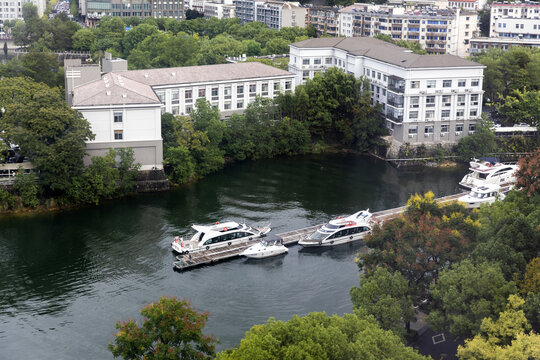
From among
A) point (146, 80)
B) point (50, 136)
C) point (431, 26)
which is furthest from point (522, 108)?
point (50, 136)

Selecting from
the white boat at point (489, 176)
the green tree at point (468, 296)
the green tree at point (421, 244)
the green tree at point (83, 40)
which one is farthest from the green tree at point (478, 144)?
the green tree at point (83, 40)

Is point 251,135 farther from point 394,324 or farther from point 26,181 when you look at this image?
point 394,324

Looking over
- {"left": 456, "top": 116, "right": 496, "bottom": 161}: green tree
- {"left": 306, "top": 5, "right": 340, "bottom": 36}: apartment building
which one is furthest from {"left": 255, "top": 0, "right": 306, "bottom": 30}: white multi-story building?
{"left": 456, "top": 116, "right": 496, "bottom": 161}: green tree

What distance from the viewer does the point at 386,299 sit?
20.9 m

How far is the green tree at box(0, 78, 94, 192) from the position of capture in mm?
33719

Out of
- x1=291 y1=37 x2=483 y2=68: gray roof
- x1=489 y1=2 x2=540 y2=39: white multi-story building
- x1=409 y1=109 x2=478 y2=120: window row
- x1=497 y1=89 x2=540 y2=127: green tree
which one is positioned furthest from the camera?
x1=489 y1=2 x2=540 y2=39: white multi-story building

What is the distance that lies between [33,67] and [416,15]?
35.5 metres

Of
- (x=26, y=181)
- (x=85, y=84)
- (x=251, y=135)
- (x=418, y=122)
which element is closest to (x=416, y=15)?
(x=418, y=122)

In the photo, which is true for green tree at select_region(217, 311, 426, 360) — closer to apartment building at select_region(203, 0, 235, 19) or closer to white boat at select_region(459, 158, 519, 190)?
white boat at select_region(459, 158, 519, 190)

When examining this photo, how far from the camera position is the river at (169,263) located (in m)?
24.2

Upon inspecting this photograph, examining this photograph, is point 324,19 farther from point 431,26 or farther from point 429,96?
point 429,96

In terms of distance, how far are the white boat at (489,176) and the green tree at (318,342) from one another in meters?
21.8

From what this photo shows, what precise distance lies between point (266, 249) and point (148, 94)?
12638 mm

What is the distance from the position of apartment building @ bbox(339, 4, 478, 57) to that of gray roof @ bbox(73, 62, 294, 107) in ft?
A: 88.4
